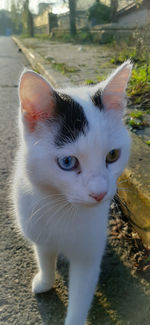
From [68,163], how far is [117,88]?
0.48 metres

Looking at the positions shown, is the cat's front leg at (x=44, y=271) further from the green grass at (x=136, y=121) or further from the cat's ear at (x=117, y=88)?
the green grass at (x=136, y=121)

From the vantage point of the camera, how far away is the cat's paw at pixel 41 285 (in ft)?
5.45

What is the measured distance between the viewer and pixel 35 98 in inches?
52.2

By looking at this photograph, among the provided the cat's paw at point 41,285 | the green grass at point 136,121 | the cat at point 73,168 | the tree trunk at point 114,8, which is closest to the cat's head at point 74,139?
the cat at point 73,168

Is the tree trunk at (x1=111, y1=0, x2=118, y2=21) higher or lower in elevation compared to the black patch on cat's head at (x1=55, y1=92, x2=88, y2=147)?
higher

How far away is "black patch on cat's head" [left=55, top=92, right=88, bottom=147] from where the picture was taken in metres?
1.33

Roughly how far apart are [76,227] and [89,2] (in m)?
23.0

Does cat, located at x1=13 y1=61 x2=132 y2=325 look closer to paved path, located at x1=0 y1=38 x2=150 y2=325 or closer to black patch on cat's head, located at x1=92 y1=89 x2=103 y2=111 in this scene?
black patch on cat's head, located at x1=92 y1=89 x2=103 y2=111

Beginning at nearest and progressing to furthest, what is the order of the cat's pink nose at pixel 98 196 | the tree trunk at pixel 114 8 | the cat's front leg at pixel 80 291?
the cat's pink nose at pixel 98 196
the cat's front leg at pixel 80 291
the tree trunk at pixel 114 8

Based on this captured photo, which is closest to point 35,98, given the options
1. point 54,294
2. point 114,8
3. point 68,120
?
point 68,120

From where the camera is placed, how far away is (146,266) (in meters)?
1.76

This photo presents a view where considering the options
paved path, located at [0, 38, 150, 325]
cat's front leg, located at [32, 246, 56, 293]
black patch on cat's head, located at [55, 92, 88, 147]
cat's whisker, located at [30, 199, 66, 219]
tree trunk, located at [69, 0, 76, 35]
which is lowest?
paved path, located at [0, 38, 150, 325]

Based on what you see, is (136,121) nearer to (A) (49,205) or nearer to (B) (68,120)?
(B) (68,120)

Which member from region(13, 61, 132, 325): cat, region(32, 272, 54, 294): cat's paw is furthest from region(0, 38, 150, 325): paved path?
region(13, 61, 132, 325): cat
